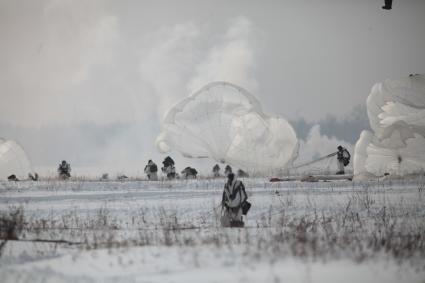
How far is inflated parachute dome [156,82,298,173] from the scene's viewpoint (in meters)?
35.8

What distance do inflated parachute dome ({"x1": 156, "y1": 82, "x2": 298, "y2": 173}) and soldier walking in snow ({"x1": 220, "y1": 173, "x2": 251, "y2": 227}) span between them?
840 inches

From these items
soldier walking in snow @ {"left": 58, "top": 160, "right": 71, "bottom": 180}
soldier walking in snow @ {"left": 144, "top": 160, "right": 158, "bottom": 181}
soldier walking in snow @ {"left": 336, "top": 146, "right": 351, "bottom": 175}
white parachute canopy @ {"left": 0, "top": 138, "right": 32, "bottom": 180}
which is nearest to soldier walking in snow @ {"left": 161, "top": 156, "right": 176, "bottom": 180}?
soldier walking in snow @ {"left": 144, "top": 160, "right": 158, "bottom": 181}

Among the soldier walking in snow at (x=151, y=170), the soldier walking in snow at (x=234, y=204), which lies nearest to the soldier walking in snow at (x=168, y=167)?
the soldier walking in snow at (x=151, y=170)

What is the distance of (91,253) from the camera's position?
9.95 meters

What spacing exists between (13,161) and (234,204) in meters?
33.7

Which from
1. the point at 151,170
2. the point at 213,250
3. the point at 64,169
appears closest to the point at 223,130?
the point at 151,170

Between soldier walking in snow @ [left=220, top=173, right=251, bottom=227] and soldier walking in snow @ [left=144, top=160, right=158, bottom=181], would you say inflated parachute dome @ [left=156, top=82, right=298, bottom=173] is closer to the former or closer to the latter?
soldier walking in snow @ [left=144, top=160, right=158, bottom=181]

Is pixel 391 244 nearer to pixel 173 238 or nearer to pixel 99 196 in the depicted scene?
pixel 173 238

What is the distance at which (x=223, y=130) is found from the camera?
120ft

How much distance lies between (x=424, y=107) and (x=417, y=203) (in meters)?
15.4

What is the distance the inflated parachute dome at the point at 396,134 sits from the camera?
30.2 metres

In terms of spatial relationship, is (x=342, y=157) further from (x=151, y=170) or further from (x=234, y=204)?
(x=234, y=204)

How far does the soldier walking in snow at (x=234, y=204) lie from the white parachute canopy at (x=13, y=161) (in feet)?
105

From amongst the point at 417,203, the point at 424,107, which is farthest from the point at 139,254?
the point at 424,107
